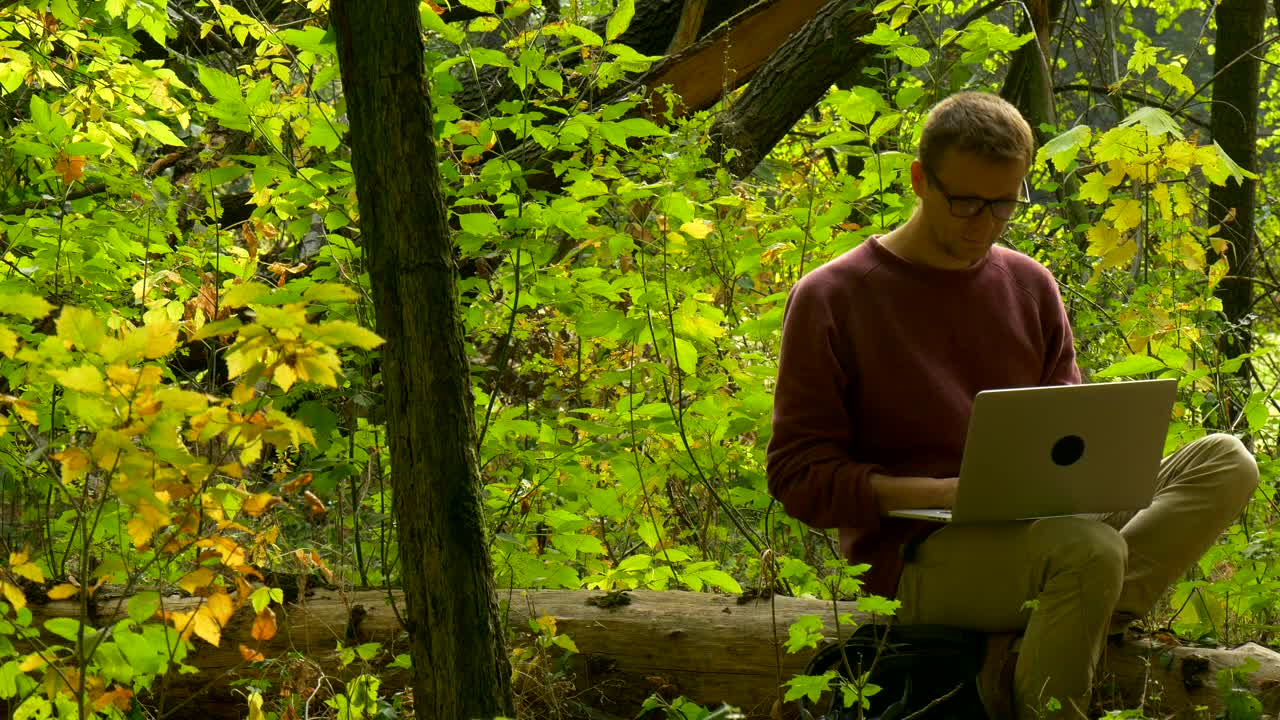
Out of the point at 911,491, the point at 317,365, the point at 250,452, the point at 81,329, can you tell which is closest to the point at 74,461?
the point at 81,329

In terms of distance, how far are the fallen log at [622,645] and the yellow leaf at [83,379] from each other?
135cm

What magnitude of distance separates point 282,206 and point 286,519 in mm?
1394

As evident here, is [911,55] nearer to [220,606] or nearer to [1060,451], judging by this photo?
[1060,451]

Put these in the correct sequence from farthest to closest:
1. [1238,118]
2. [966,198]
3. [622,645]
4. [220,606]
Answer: [1238,118] → [622,645] → [966,198] → [220,606]

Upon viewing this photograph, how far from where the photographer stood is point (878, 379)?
9.34 ft

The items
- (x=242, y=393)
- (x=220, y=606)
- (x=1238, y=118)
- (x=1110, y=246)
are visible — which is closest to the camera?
(x=242, y=393)

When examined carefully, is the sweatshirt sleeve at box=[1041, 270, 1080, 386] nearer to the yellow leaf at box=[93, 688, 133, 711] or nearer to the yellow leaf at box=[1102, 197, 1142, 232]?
the yellow leaf at box=[1102, 197, 1142, 232]

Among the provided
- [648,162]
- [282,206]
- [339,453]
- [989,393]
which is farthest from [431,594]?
[648,162]

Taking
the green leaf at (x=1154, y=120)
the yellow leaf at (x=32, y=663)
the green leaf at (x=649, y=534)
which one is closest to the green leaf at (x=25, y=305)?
the yellow leaf at (x=32, y=663)

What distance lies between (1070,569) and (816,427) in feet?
2.04

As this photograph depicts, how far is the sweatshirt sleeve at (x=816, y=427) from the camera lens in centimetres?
270

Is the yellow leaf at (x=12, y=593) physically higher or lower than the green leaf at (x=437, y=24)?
lower

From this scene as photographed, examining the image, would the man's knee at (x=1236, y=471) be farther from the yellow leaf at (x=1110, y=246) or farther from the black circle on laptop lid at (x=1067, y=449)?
the yellow leaf at (x=1110, y=246)

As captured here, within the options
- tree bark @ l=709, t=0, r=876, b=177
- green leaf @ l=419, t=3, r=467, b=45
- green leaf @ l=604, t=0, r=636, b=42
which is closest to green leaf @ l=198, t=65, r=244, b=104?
green leaf @ l=419, t=3, r=467, b=45
